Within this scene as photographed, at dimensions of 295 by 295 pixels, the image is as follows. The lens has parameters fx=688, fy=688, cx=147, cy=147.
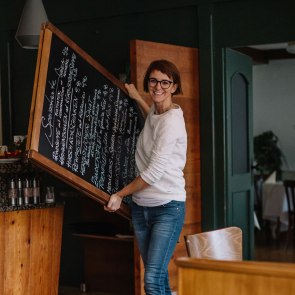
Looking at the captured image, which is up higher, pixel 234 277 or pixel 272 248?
pixel 234 277

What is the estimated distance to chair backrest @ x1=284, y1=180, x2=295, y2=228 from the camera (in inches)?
321

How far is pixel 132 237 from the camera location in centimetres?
517

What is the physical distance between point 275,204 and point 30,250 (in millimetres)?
4830

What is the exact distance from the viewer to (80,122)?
4.12 m

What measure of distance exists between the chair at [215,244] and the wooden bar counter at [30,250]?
6.57 feet

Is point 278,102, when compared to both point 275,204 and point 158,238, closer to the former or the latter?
point 275,204

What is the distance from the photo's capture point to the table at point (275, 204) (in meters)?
8.76

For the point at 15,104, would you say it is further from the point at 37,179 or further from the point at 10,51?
the point at 37,179

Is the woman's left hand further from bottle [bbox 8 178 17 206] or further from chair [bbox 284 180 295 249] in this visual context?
chair [bbox 284 180 295 249]

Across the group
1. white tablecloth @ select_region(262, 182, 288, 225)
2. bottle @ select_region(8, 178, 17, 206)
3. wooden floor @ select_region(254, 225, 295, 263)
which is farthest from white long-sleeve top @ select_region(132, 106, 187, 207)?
white tablecloth @ select_region(262, 182, 288, 225)

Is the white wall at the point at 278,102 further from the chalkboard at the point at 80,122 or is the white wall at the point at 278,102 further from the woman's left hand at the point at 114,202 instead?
the woman's left hand at the point at 114,202

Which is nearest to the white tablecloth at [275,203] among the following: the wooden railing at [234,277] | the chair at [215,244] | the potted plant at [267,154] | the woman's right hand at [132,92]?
the potted plant at [267,154]

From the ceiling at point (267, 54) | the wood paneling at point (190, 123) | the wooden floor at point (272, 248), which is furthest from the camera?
the ceiling at point (267, 54)

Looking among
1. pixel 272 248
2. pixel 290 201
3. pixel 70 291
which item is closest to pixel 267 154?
pixel 290 201
